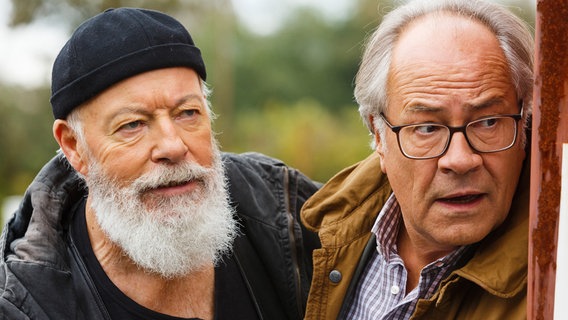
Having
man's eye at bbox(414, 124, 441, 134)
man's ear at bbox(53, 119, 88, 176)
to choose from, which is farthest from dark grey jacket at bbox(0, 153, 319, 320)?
man's eye at bbox(414, 124, 441, 134)

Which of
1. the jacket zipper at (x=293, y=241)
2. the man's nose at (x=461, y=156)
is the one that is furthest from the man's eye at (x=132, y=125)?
the man's nose at (x=461, y=156)

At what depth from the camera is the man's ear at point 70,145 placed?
3123 mm

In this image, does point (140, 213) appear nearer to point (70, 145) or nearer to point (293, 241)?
point (70, 145)

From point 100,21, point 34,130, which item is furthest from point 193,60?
point 34,130

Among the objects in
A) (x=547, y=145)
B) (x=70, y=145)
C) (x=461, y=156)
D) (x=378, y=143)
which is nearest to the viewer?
(x=547, y=145)

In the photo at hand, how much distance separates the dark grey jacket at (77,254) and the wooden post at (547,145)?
172 cm

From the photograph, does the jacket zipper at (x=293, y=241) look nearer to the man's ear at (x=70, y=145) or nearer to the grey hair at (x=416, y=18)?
the grey hair at (x=416, y=18)

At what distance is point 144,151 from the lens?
290 cm

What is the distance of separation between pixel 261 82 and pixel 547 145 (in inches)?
1085

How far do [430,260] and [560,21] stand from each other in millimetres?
1374

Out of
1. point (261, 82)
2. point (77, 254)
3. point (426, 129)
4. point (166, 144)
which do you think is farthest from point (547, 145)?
point (261, 82)

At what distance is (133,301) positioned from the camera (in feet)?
9.90

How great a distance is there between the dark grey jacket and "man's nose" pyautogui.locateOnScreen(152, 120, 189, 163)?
58cm

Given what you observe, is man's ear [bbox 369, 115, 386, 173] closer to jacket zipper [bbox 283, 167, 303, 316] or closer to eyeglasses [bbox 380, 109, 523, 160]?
eyeglasses [bbox 380, 109, 523, 160]
